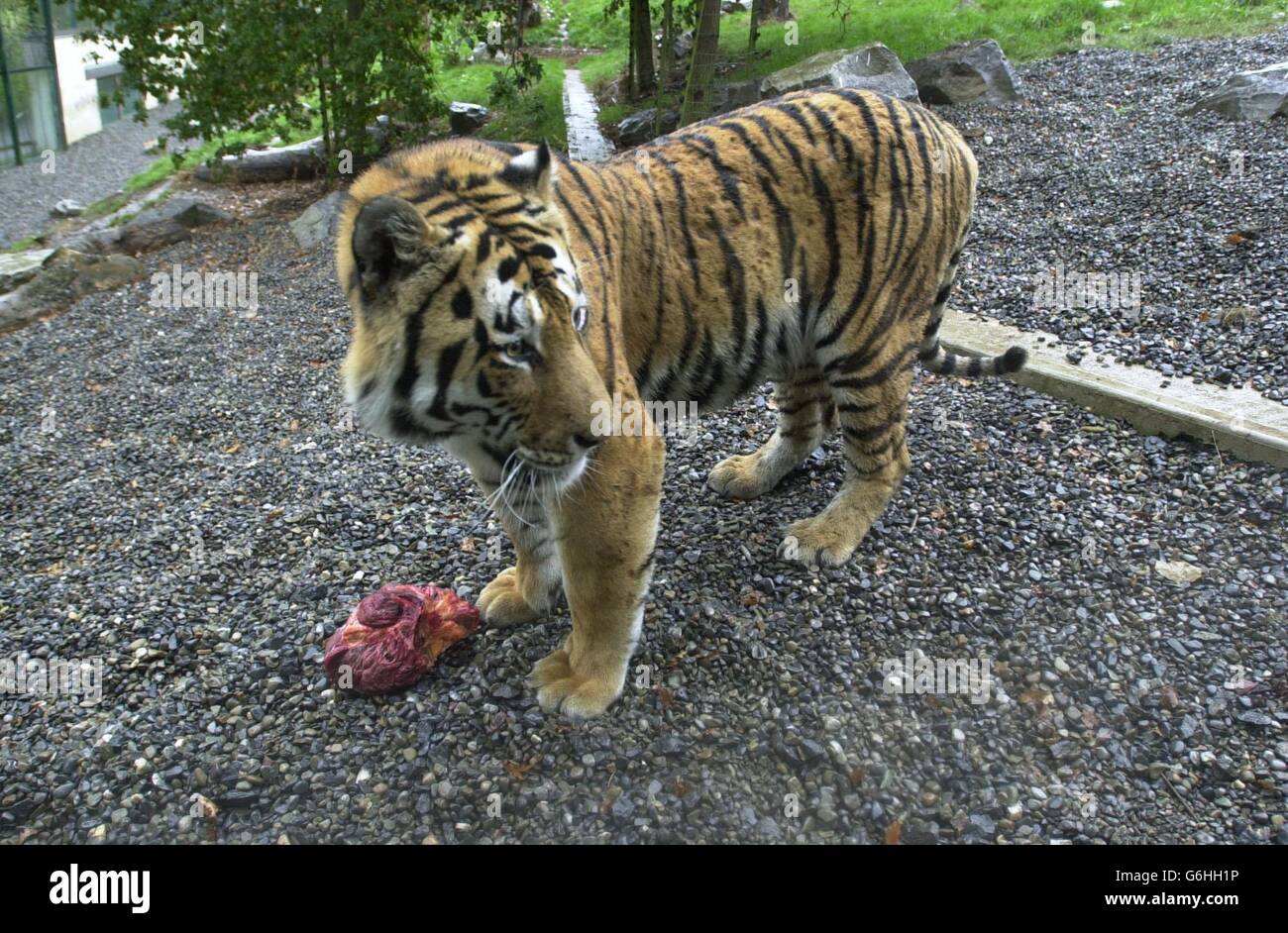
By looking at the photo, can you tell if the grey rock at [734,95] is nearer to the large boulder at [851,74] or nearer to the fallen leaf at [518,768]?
the large boulder at [851,74]

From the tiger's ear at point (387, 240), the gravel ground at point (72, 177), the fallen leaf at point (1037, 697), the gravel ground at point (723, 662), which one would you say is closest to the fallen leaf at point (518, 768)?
the gravel ground at point (723, 662)

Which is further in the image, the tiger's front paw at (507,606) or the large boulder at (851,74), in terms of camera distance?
the large boulder at (851,74)

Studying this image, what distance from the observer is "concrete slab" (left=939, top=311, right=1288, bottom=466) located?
4.23m

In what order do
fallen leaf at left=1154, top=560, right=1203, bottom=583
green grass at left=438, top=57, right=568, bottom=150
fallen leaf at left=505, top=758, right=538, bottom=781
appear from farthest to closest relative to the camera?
green grass at left=438, top=57, right=568, bottom=150
fallen leaf at left=1154, top=560, right=1203, bottom=583
fallen leaf at left=505, top=758, right=538, bottom=781

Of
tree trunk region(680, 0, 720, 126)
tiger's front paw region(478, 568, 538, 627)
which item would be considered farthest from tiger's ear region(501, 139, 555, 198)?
tree trunk region(680, 0, 720, 126)

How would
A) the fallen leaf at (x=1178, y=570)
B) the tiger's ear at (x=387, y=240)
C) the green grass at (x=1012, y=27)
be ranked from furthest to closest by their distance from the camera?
the green grass at (x=1012, y=27), the fallen leaf at (x=1178, y=570), the tiger's ear at (x=387, y=240)

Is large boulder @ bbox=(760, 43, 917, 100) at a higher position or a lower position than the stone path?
higher

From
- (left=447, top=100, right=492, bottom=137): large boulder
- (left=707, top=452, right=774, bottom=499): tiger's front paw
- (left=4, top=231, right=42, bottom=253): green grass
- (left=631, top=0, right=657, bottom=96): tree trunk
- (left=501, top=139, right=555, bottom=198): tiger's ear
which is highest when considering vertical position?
(left=631, top=0, right=657, bottom=96): tree trunk

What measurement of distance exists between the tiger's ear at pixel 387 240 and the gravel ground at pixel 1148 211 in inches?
166

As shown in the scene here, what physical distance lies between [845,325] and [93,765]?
10.6 feet

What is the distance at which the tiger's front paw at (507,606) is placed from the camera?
3.64 meters

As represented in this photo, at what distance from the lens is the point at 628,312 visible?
3268mm

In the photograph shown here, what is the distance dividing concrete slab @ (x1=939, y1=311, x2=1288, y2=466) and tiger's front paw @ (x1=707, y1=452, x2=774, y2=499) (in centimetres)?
177
